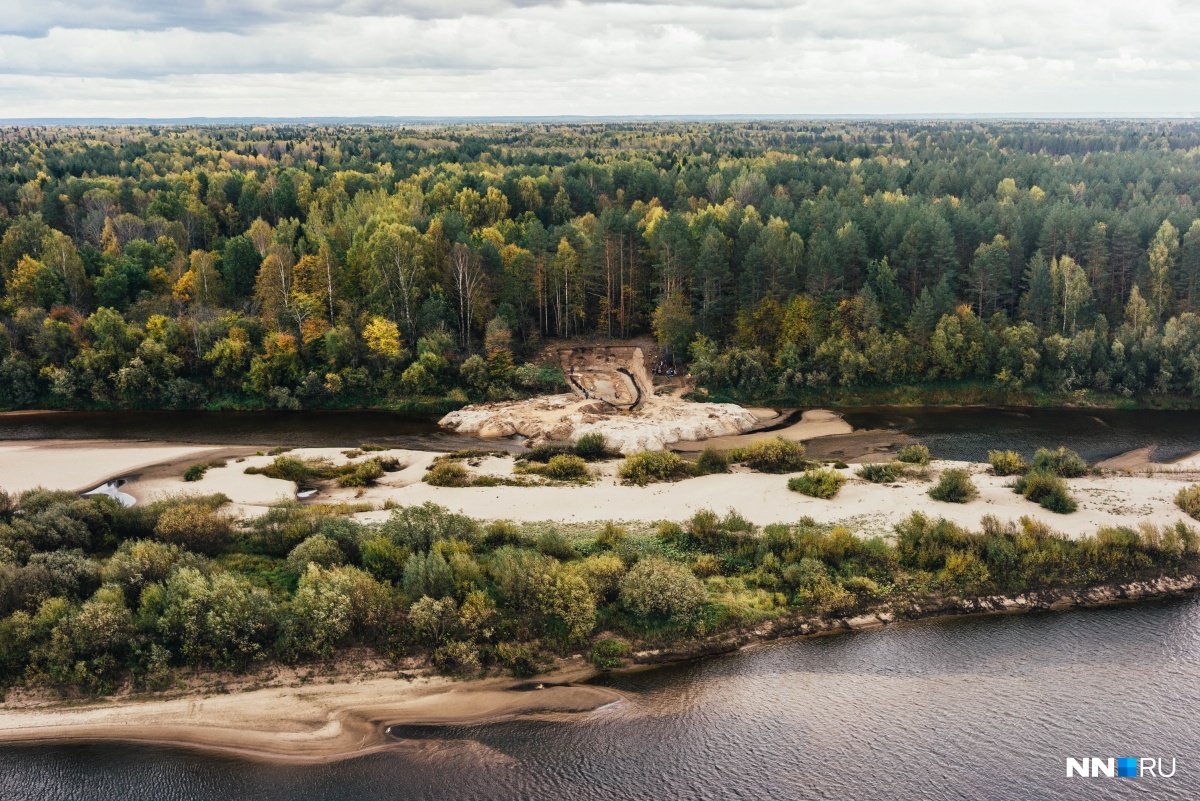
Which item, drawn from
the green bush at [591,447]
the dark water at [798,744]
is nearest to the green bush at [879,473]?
the dark water at [798,744]

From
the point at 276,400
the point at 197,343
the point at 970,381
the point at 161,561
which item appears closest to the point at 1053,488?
the point at 970,381

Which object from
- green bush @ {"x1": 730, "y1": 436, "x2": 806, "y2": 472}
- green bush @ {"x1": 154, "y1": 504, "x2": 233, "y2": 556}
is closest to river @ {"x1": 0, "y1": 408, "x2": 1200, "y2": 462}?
green bush @ {"x1": 730, "y1": 436, "x2": 806, "y2": 472}

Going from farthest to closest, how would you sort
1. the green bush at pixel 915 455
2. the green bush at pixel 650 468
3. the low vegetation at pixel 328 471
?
the green bush at pixel 915 455
the low vegetation at pixel 328 471
the green bush at pixel 650 468

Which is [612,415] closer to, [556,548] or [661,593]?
[556,548]

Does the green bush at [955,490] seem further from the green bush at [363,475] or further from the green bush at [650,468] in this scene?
the green bush at [363,475]

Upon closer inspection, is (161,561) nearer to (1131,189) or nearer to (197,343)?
(197,343)

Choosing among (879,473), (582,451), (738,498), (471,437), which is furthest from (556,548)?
(471,437)

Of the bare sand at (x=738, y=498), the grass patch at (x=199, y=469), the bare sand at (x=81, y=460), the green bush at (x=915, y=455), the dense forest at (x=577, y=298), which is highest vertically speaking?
the dense forest at (x=577, y=298)
